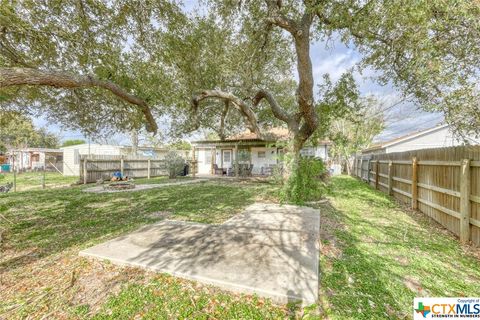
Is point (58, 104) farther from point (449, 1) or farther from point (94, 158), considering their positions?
point (449, 1)

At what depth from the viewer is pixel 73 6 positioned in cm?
598

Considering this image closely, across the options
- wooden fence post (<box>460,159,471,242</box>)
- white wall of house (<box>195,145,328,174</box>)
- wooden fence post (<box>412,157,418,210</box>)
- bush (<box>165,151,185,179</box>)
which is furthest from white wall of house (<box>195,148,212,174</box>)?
wooden fence post (<box>460,159,471,242</box>)

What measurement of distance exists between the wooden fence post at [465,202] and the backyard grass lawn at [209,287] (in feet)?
0.80

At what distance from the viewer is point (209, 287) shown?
8.39 ft

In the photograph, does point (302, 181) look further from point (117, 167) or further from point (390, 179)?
point (117, 167)

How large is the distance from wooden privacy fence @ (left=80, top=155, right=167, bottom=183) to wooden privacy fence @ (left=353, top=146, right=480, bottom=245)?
15042mm

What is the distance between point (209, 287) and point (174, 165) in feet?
46.7

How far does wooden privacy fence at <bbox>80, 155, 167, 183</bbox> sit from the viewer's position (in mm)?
13281

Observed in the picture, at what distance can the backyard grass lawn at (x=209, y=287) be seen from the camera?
7.39ft

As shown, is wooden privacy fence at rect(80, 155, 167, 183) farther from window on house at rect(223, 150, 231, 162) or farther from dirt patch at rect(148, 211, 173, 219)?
dirt patch at rect(148, 211, 173, 219)

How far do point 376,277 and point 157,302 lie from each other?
8.43 feet

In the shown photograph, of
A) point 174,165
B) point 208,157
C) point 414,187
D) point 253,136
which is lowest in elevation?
point 414,187

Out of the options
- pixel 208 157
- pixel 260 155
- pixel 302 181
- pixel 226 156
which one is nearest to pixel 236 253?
pixel 302 181

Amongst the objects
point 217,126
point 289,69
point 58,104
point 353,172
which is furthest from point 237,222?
point 353,172
